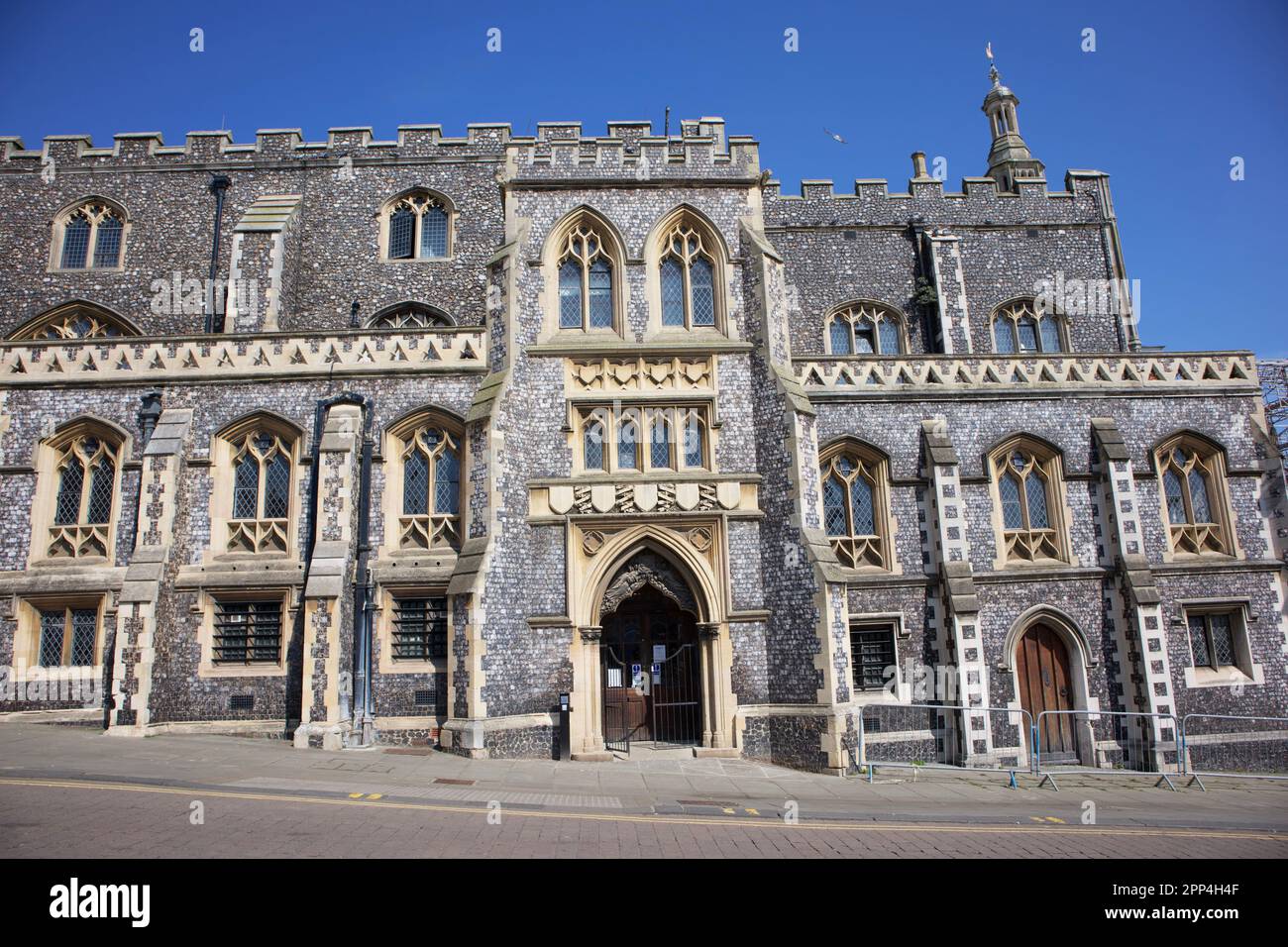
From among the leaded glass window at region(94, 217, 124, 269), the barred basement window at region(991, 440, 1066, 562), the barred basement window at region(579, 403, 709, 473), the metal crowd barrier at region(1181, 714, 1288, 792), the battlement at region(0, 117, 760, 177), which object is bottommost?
the metal crowd barrier at region(1181, 714, 1288, 792)

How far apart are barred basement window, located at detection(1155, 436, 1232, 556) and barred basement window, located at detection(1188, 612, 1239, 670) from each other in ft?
4.79

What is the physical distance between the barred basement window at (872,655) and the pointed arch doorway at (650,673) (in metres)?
3.76

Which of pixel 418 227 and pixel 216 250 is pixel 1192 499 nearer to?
pixel 418 227

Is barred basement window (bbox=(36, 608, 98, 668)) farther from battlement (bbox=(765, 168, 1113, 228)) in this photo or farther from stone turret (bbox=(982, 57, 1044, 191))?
stone turret (bbox=(982, 57, 1044, 191))

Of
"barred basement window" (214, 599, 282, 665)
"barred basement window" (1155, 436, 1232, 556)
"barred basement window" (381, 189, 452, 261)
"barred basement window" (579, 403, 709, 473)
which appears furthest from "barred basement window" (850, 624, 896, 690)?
"barred basement window" (381, 189, 452, 261)

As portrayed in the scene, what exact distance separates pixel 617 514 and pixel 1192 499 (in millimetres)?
13435

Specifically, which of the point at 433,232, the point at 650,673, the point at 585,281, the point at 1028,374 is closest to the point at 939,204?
the point at 1028,374

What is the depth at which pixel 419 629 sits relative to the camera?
1559 cm

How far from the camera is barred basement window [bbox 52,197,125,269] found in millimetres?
21828

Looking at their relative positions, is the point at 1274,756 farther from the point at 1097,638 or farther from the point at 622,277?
the point at 622,277

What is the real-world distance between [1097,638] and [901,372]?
23.4 ft

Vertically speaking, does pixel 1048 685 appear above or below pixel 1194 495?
below

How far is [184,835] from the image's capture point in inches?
295
